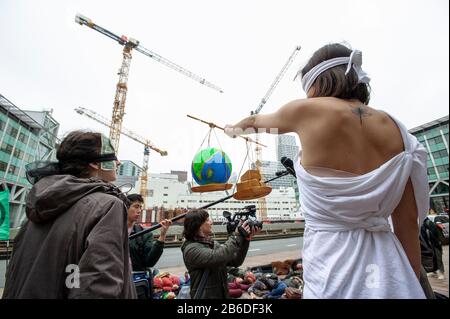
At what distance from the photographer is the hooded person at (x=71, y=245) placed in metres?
0.99

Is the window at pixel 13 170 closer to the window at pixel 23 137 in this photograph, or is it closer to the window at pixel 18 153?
the window at pixel 18 153

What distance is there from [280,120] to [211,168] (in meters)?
1.53

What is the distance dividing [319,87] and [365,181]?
61 centimetres

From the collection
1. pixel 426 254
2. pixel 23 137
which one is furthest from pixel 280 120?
pixel 23 137

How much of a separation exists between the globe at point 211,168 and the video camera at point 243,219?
45 cm

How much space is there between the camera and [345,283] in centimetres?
90

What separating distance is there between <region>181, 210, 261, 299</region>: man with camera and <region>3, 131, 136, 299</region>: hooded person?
123 cm

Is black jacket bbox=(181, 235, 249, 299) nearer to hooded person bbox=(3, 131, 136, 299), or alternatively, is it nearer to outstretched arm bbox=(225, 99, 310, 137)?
hooded person bbox=(3, 131, 136, 299)

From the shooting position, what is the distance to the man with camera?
2332mm

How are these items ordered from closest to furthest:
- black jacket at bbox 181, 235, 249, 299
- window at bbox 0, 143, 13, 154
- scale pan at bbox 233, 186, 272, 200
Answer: scale pan at bbox 233, 186, 272, 200, black jacket at bbox 181, 235, 249, 299, window at bbox 0, 143, 13, 154

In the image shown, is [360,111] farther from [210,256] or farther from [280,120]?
[210,256]

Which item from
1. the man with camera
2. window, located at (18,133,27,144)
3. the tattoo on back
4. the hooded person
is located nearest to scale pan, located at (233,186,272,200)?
the man with camera
